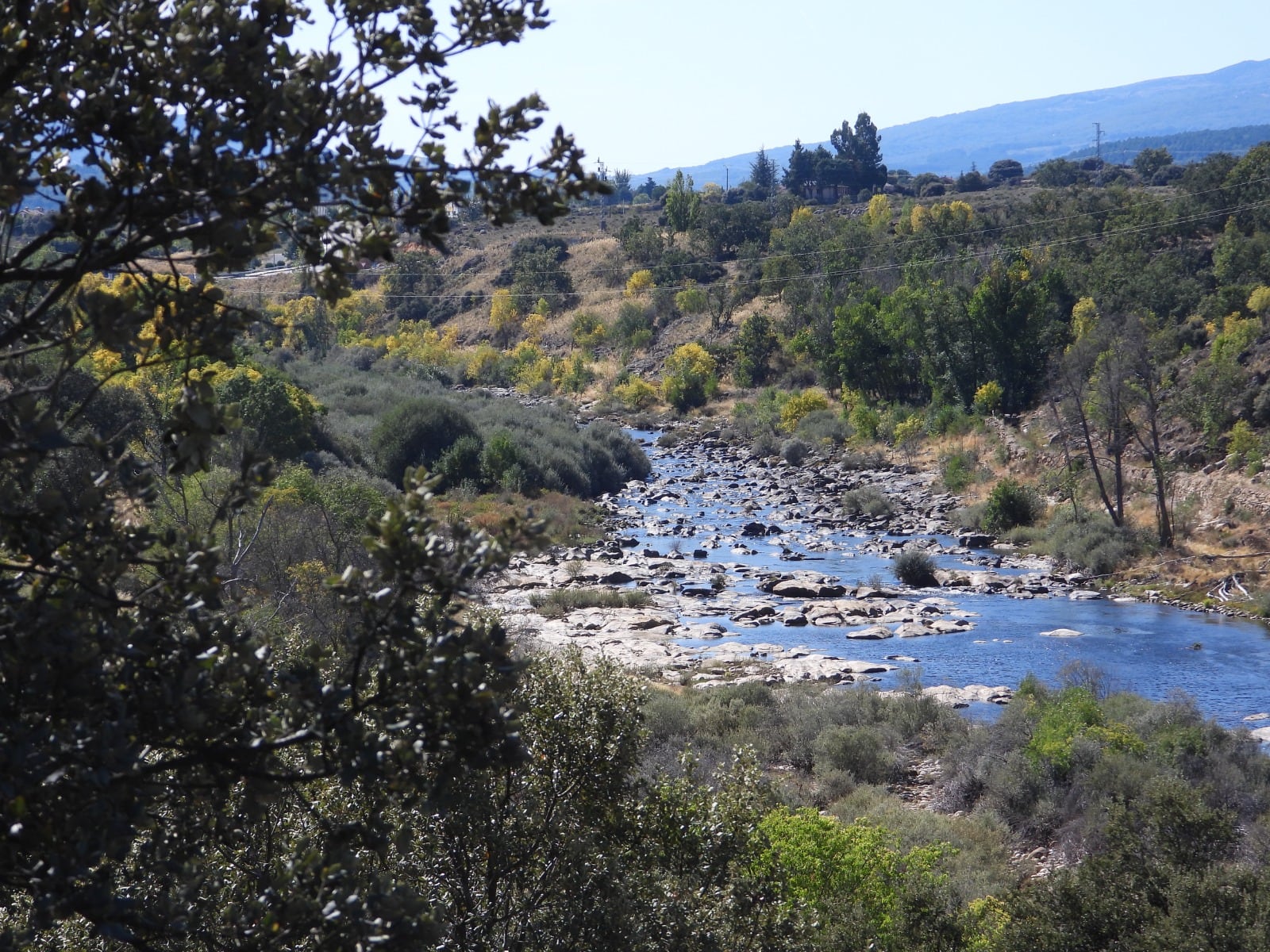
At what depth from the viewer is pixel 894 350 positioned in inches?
1916

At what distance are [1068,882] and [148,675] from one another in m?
6.57

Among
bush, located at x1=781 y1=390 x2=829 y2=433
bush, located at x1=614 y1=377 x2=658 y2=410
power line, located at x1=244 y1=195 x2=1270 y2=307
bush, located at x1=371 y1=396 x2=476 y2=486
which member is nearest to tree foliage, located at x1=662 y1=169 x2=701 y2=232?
power line, located at x1=244 y1=195 x2=1270 y2=307

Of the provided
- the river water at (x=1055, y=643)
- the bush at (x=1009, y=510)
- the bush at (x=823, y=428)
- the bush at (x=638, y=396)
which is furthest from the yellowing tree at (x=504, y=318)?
the bush at (x=1009, y=510)

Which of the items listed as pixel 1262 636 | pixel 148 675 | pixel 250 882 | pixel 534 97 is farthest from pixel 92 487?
pixel 1262 636

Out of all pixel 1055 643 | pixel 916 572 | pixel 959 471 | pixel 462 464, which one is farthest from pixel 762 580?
pixel 959 471

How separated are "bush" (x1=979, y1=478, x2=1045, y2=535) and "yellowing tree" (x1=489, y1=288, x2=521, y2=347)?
161ft

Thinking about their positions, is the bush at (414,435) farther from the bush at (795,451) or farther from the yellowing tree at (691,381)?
the yellowing tree at (691,381)

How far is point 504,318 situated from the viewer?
7712cm

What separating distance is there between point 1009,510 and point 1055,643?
10944 mm

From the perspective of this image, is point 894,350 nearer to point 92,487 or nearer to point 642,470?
point 642,470

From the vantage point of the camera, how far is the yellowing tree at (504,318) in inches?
3027

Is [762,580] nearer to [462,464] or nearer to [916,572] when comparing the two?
[916,572]

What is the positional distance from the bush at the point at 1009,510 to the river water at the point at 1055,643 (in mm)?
3125

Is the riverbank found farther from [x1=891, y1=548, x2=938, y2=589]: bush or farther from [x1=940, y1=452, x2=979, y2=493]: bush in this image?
[x1=940, y1=452, x2=979, y2=493]: bush
